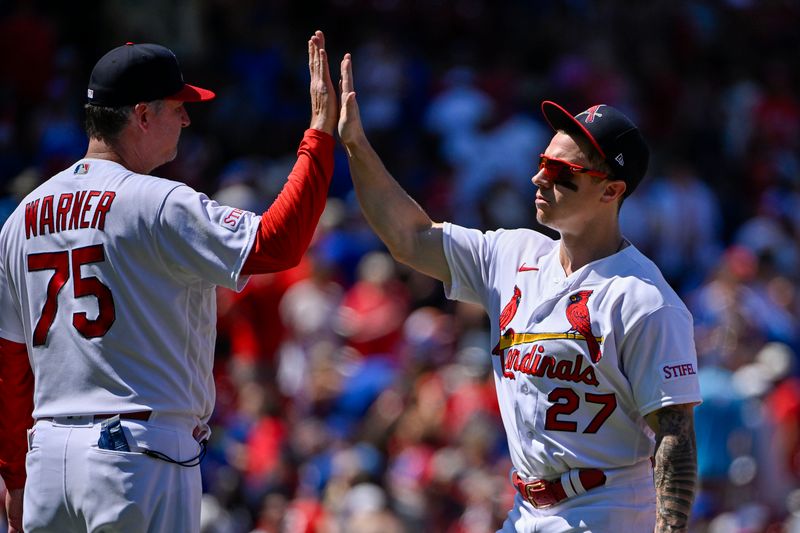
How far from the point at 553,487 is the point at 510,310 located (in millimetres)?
618

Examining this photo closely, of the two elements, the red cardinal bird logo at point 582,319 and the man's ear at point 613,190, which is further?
the man's ear at point 613,190

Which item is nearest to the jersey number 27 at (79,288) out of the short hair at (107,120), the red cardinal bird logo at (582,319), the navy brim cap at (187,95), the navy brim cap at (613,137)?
the short hair at (107,120)

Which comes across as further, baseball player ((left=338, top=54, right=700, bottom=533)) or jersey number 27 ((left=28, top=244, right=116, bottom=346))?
baseball player ((left=338, top=54, right=700, bottom=533))

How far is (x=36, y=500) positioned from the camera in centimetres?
407

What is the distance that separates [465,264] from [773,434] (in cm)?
554

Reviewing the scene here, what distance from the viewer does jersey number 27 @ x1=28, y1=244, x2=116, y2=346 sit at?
404 cm

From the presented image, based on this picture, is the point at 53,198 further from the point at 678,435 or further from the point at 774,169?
the point at 774,169

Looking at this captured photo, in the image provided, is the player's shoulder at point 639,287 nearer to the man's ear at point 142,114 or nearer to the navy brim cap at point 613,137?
the navy brim cap at point 613,137

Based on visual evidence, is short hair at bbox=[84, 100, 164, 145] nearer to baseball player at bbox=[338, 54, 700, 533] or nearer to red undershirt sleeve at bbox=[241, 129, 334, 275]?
red undershirt sleeve at bbox=[241, 129, 334, 275]

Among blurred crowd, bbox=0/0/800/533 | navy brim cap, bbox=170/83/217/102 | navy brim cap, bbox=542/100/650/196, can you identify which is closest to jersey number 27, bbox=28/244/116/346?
navy brim cap, bbox=170/83/217/102

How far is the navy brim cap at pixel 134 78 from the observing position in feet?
13.5

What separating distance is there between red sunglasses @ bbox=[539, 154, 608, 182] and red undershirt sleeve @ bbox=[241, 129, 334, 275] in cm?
76

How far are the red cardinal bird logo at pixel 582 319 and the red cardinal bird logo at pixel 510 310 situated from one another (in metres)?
0.23

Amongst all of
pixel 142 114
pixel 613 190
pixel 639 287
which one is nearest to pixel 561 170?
pixel 613 190
